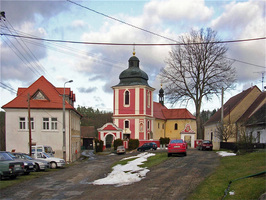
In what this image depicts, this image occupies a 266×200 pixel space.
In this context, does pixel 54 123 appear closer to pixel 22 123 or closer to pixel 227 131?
pixel 22 123

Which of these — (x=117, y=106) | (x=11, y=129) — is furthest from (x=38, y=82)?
(x=117, y=106)

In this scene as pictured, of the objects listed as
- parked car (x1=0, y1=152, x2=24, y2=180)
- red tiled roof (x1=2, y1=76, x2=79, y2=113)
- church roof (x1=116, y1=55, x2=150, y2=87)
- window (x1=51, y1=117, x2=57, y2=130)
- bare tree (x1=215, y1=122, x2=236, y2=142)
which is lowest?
parked car (x1=0, y1=152, x2=24, y2=180)

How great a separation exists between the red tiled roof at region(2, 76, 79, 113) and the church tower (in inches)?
1112

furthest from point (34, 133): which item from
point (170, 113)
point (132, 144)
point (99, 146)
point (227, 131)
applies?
point (170, 113)

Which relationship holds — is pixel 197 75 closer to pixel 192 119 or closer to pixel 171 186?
pixel 171 186

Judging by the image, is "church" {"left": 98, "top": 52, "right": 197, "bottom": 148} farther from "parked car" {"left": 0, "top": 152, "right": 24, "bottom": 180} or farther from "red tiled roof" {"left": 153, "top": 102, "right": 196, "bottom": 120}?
"parked car" {"left": 0, "top": 152, "right": 24, "bottom": 180}

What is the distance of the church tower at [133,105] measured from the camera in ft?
229

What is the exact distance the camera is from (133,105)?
70.2 meters

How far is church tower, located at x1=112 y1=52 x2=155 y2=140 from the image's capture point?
69812 mm

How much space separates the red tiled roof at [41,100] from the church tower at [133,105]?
28.3 metres

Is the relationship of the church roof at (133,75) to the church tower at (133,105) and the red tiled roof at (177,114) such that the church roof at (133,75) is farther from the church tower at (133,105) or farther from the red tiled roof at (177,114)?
the red tiled roof at (177,114)

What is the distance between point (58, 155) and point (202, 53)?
2340 cm

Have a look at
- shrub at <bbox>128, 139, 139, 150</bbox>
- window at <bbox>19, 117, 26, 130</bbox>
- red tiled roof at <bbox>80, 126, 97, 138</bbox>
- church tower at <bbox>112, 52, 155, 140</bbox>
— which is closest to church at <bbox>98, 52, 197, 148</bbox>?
church tower at <bbox>112, 52, 155, 140</bbox>

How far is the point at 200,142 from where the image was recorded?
44.8 m
